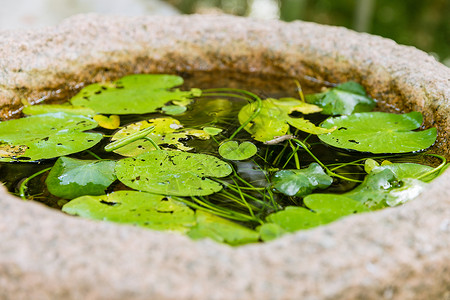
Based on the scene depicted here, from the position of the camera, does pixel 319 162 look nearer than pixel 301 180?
No

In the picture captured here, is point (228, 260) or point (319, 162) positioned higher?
point (228, 260)

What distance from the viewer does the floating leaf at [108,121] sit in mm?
1351

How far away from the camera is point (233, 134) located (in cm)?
132

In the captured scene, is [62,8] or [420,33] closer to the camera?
[62,8]

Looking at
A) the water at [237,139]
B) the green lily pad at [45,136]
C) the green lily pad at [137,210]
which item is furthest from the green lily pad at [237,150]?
the green lily pad at [45,136]

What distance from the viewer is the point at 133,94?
1.53 meters

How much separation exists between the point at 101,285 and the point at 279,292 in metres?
0.24

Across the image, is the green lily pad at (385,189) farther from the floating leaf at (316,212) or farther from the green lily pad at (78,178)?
the green lily pad at (78,178)

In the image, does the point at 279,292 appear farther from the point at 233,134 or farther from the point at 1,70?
the point at 1,70

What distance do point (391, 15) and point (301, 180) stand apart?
15.7 ft

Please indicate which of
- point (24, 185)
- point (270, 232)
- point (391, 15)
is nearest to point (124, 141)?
point (24, 185)

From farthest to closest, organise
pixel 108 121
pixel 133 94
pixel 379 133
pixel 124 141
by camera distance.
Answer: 1. pixel 133 94
2. pixel 108 121
3. pixel 379 133
4. pixel 124 141

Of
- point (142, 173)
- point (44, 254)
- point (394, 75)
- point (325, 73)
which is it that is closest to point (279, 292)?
point (44, 254)

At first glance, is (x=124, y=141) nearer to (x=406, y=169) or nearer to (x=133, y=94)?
(x=133, y=94)
